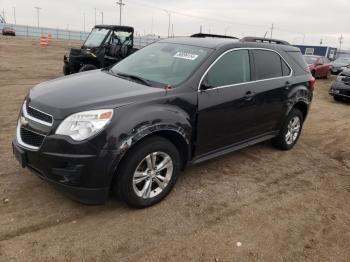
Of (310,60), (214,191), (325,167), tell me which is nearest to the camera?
(214,191)

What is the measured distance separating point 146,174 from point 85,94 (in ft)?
3.44

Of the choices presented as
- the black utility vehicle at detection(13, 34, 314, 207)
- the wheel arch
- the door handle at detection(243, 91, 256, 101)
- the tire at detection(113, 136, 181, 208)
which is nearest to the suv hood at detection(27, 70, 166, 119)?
the black utility vehicle at detection(13, 34, 314, 207)

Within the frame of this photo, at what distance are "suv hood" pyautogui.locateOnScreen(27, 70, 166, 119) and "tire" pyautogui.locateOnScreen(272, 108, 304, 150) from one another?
2.78m

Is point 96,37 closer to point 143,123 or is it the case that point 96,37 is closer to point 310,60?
point 143,123

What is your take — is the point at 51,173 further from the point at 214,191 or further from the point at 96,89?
the point at 214,191

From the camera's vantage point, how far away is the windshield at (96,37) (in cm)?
1169

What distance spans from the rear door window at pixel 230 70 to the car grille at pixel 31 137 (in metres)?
2.00

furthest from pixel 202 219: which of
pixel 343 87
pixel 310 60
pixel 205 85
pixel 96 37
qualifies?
pixel 310 60

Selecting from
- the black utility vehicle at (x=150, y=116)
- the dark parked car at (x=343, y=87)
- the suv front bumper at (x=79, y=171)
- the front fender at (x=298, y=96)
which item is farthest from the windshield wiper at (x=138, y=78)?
the dark parked car at (x=343, y=87)

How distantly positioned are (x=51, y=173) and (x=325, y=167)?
4136 millimetres

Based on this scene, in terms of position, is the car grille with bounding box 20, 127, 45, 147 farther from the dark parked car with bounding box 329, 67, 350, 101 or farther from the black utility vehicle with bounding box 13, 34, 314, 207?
the dark parked car with bounding box 329, 67, 350, 101

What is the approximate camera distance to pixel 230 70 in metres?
4.39

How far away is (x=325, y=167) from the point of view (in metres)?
5.35

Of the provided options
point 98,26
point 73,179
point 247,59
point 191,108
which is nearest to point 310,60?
point 98,26
